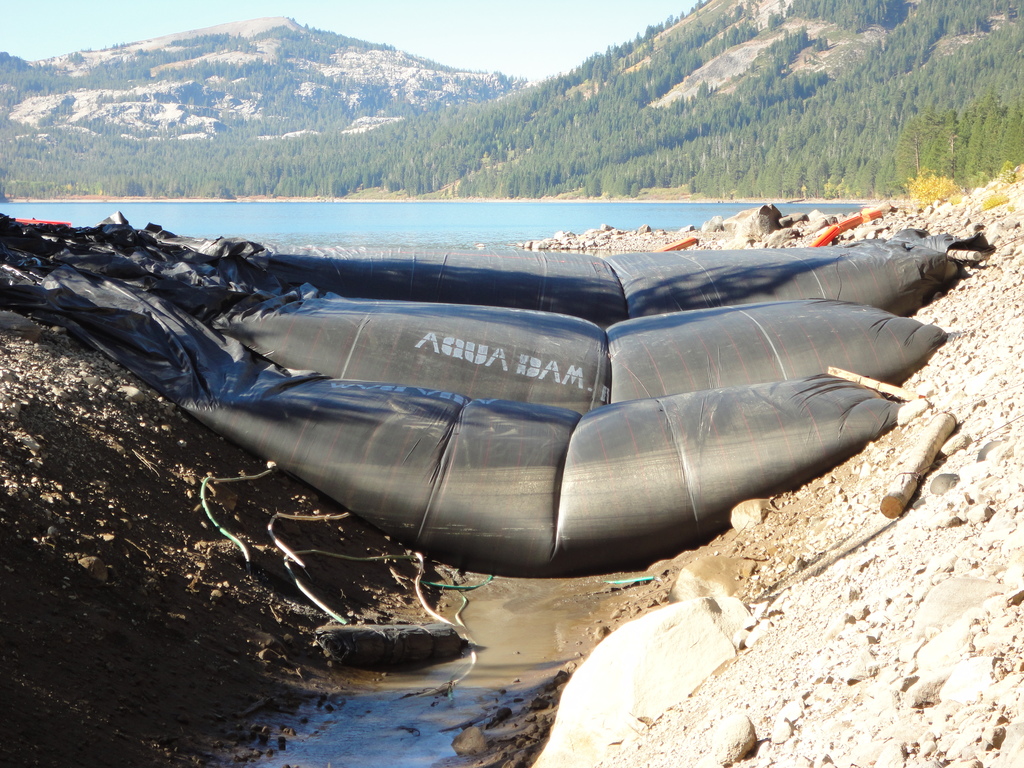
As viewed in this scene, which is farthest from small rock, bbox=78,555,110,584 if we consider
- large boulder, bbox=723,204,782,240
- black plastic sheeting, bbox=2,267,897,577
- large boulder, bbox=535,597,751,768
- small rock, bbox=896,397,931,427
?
large boulder, bbox=723,204,782,240

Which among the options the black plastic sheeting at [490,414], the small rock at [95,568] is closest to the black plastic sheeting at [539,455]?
the black plastic sheeting at [490,414]

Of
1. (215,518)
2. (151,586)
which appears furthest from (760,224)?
(151,586)

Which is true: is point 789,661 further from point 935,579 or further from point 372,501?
point 372,501

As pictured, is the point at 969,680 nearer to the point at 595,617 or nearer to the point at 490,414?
the point at 595,617

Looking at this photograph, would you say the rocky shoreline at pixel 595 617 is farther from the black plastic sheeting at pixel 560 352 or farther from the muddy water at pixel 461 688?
the black plastic sheeting at pixel 560 352

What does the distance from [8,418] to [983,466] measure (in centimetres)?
573

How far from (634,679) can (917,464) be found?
100 inches

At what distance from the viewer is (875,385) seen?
21.6ft

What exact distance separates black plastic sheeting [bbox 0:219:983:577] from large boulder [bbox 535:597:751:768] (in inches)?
81.2

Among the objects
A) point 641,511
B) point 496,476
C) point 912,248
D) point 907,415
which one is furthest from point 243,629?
point 912,248

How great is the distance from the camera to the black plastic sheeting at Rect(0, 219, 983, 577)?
6.05 m

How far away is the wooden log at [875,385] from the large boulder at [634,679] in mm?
3255

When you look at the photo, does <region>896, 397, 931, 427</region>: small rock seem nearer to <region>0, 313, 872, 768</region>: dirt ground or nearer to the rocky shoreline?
the rocky shoreline

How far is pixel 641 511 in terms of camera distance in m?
5.99
